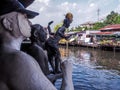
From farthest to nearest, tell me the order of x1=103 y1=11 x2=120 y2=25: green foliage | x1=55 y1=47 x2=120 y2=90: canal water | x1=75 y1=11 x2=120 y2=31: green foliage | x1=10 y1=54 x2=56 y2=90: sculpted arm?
x1=75 y1=11 x2=120 y2=31: green foliage, x1=103 y1=11 x2=120 y2=25: green foliage, x1=55 y1=47 x2=120 y2=90: canal water, x1=10 y1=54 x2=56 y2=90: sculpted arm

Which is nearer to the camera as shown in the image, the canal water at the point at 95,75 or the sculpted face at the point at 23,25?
the sculpted face at the point at 23,25

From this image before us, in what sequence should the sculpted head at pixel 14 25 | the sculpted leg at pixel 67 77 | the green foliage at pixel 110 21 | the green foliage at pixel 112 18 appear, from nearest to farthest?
the sculpted head at pixel 14 25
the sculpted leg at pixel 67 77
the green foliage at pixel 112 18
the green foliage at pixel 110 21

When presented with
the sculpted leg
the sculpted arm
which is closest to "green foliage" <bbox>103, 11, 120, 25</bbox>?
the sculpted leg

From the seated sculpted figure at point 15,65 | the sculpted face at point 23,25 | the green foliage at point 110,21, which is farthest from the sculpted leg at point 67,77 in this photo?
the green foliage at point 110,21

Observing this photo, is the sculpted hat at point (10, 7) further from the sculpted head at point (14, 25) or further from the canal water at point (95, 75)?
the canal water at point (95, 75)

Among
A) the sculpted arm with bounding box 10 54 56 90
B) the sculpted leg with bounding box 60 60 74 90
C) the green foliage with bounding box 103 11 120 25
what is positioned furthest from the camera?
the green foliage with bounding box 103 11 120 25

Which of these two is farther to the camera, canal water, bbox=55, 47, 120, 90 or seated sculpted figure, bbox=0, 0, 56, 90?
canal water, bbox=55, 47, 120, 90

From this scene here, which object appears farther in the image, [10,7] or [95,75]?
[95,75]

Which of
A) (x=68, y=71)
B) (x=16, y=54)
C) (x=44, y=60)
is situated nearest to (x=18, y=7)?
(x=16, y=54)

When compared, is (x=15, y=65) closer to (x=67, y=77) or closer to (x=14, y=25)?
(x=14, y=25)

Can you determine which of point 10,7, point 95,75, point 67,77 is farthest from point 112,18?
point 10,7

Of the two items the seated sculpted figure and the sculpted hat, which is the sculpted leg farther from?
the sculpted hat

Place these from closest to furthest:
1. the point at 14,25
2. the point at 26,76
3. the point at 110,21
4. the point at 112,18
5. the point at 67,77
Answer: the point at 26,76, the point at 14,25, the point at 67,77, the point at 110,21, the point at 112,18

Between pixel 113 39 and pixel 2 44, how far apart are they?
195 feet
